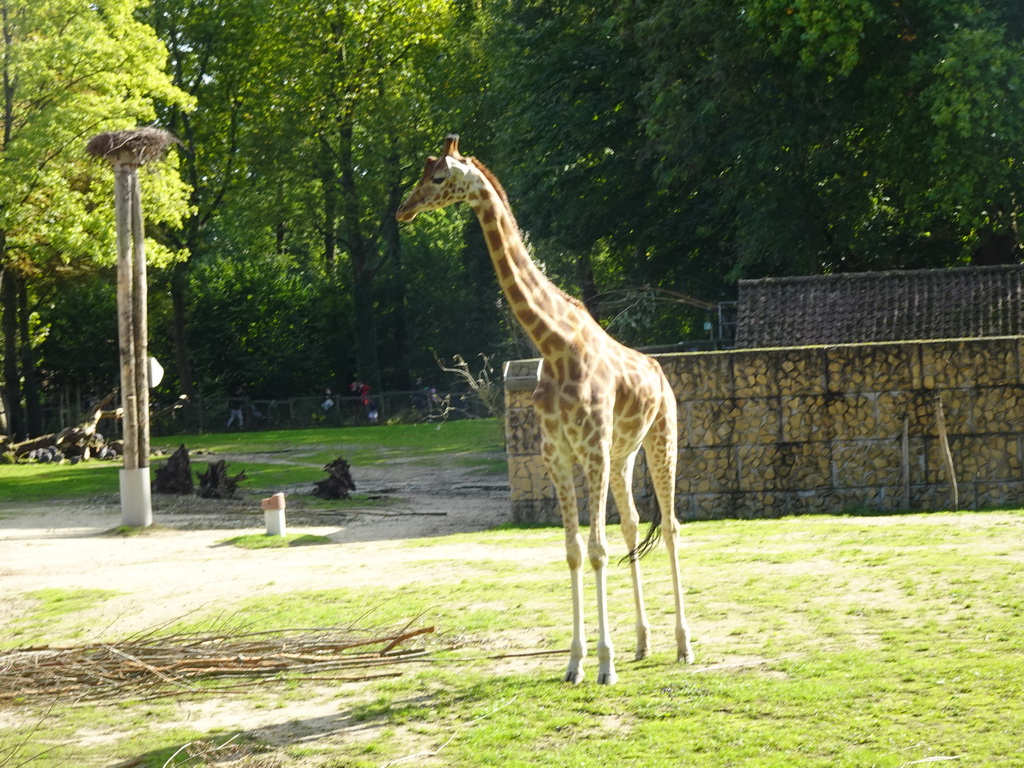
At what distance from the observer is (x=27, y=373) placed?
4053cm

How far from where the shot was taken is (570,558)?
848 centimetres

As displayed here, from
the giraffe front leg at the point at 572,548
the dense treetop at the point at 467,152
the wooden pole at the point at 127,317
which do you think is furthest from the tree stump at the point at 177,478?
the giraffe front leg at the point at 572,548

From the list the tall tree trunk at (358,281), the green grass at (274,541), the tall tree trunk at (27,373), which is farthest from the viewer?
the tall tree trunk at (358,281)

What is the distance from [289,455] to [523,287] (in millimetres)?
25133

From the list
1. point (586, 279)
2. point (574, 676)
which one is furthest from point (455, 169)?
point (586, 279)

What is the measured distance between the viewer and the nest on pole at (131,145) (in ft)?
60.8

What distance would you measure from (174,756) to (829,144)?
77.5 feet

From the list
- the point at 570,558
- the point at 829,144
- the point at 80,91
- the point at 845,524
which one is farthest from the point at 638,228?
the point at 570,558

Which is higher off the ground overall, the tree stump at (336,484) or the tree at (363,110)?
the tree at (363,110)

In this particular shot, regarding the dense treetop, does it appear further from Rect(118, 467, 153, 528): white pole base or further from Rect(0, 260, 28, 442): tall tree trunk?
Rect(118, 467, 153, 528): white pole base

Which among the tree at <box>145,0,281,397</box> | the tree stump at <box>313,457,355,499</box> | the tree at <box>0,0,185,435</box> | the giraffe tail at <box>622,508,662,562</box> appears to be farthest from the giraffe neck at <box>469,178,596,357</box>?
the tree at <box>145,0,281,397</box>

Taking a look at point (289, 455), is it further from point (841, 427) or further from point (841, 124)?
point (841, 427)

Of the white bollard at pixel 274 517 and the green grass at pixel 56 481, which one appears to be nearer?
the white bollard at pixel 274 517

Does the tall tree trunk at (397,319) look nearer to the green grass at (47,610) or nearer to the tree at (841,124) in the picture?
the tree at (841,124)
